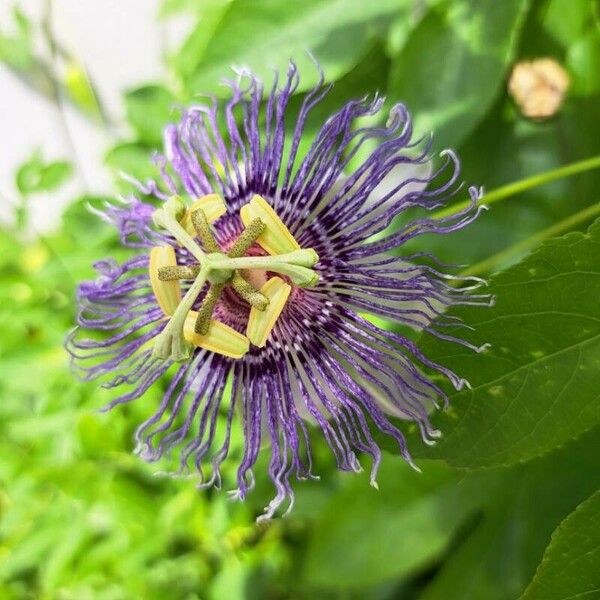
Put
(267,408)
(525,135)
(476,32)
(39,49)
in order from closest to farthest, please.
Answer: (267,408), (476,32), (525,135), (39,49)

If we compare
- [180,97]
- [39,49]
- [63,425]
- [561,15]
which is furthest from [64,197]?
[561,15]

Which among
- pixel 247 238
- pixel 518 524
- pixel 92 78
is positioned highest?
pixel 92 78

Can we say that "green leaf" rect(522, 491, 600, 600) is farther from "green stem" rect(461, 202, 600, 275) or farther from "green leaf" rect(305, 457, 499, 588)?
"green leaf" rect(305, 457, 499, 588)

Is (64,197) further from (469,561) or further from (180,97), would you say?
(469,561)

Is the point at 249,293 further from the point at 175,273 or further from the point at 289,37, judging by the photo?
the point at 289,37

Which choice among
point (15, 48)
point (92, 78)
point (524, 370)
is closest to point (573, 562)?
point (524, 370)

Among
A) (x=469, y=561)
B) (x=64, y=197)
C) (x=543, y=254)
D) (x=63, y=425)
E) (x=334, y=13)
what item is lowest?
(x=469, y=561)

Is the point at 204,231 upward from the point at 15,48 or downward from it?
downward
